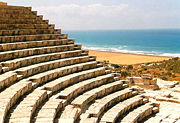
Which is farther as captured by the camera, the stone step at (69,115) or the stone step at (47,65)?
the stone step at (47,65)

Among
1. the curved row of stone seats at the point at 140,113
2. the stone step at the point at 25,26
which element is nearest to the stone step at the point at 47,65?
the stone step at the point at 25,26

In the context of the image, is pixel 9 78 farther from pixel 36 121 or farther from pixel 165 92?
pixel 165 92

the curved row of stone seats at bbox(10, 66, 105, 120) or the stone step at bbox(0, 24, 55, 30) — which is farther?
the stone step at bbox(0, 24, 55, 30)

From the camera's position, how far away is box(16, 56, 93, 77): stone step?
9.22 m

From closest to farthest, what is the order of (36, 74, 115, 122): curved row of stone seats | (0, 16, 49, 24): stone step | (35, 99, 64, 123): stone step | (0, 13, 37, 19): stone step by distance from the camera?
(35, 99, 64, 123): stone step
(36, 74, 115, 122): curved row of stone seats
(0, 16, 49, 24): stone step
(0, 13, 37, 19): stone step

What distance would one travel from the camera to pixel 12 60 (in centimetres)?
974

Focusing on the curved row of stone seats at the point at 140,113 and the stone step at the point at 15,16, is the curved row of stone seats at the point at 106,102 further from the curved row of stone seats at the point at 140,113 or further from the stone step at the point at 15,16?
the stone step at the point at 15,16

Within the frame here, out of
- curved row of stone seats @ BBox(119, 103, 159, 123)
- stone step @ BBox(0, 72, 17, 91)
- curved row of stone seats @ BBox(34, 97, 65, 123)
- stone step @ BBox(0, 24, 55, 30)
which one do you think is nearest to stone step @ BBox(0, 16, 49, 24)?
stone step @ BBox(0, 24, 55, 30)

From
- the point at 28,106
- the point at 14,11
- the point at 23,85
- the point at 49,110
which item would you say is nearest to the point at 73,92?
the point at 23,85

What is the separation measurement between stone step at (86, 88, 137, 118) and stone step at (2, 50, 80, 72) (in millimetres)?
2644

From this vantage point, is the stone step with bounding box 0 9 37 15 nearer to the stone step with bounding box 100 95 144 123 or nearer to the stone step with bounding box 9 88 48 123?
the stone step with bounding box 9 88 48 123

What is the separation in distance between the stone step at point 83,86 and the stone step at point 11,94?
1.35 m

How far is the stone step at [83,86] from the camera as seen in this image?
9.20 m

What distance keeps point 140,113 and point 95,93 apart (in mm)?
1823
